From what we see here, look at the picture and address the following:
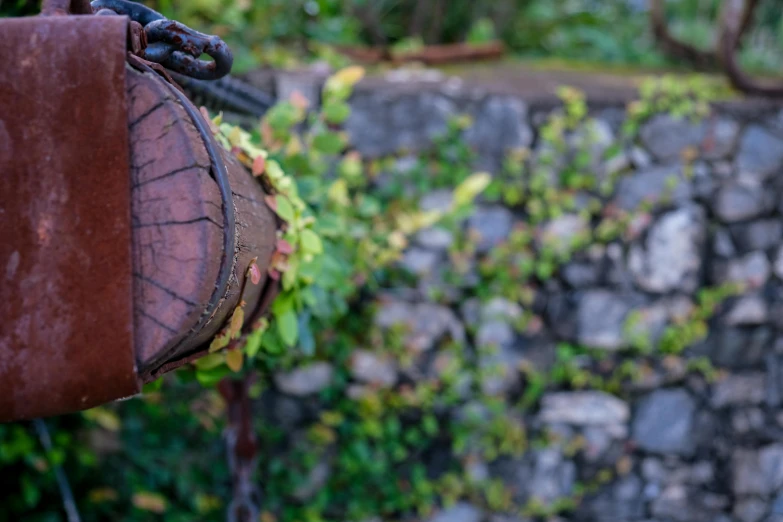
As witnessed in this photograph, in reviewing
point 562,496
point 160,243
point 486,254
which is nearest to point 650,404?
point 562,496

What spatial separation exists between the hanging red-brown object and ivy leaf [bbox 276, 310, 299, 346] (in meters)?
0.32

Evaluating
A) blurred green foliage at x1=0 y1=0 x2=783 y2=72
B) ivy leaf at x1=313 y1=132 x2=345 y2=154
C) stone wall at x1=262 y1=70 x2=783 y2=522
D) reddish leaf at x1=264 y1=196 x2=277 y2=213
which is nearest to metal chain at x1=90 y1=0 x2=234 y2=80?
reddish leaf at x1=264 y1=196 x2=277 y2=213

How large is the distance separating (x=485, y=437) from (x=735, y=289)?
0.98m

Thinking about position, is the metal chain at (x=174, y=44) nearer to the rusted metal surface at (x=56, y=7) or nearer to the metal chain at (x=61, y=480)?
the rusted metal surface at (x=56, y=7)

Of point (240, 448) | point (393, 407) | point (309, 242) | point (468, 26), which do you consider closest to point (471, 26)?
point (468, 26)

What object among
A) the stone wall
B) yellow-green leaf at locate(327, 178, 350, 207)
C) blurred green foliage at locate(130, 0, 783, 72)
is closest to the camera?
yellow-green leaf at locate(327, 178, 350, 207)

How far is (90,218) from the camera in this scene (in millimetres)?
535

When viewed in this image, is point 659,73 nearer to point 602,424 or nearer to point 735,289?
point 735,289

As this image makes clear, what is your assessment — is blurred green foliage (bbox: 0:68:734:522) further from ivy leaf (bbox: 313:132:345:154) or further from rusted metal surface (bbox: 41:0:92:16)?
rusted metal surface (bbox: 41:0:92:16)

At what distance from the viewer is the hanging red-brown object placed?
0.53 metres

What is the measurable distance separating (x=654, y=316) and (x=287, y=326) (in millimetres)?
1625

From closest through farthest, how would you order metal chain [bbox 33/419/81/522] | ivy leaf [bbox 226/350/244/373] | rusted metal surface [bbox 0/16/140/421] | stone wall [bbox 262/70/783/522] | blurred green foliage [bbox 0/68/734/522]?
rusted metal surface [bbox 0/16/140/421] → ivy leaf [bbox 226/350/244/373] → metal chain [bbox 33/419/81/522] → blurred green foliage [bbox 0/68/734/522] → stone wall [bbox 262/70/783/522]

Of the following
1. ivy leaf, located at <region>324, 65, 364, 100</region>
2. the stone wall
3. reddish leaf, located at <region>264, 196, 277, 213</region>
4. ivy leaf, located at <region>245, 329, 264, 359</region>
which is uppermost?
ivy leaf, located at <region>324, 65, 364, 100</region>

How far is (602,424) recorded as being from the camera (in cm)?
Result: 216
